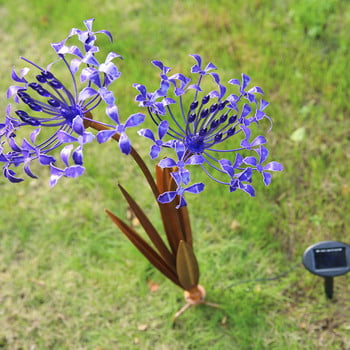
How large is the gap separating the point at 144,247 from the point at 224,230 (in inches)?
36.2

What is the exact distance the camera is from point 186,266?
2.22 meters

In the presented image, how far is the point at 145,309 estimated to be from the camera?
2824 mm

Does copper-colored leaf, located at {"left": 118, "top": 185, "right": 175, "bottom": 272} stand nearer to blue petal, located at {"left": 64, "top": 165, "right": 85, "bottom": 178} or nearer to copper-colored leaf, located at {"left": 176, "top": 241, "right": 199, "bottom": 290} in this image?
copper-colored leaf, located at {"left": 176, "top": 241, "right": 199, "bottom": 290}

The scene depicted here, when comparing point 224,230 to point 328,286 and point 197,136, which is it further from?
point 197,136

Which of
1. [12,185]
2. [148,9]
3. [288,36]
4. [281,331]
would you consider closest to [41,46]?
[148,9]

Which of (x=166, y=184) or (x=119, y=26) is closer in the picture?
(x=166, y=184)

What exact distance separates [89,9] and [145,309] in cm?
261

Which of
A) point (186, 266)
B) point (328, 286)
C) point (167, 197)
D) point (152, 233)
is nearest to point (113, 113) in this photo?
point (167, 197)

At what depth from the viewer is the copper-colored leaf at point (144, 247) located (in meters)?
2.12

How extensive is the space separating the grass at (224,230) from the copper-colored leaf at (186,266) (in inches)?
17.9

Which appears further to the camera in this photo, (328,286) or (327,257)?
(328,286)

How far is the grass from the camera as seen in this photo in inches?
107

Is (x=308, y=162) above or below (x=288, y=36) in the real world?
Answer: below

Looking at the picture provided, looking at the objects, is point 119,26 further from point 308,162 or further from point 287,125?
point 308,162
